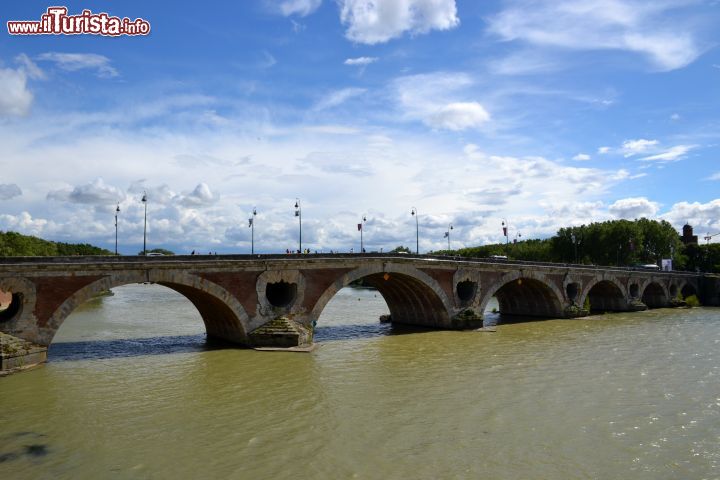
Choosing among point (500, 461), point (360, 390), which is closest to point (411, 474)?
point (500, 461)

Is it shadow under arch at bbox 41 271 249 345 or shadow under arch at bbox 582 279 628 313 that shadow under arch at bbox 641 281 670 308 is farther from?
shadow under arch at bbox 41 271 249 345

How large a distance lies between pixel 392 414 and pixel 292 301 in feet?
52.0

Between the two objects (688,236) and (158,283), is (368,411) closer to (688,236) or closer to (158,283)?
(158,283)

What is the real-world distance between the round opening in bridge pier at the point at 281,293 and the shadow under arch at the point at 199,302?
286 centimetres

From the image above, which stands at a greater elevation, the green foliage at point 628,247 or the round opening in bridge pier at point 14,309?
the green foliage at point 628,247

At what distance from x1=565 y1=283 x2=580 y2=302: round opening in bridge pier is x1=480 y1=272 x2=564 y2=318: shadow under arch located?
114 inches

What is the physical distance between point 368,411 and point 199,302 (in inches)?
757

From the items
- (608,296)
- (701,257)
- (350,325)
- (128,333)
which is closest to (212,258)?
(128,333)

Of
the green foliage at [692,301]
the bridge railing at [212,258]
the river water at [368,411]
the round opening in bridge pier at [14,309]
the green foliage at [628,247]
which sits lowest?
the river water at [368,411]

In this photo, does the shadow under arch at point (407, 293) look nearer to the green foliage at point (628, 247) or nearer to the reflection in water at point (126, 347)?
the reflection in water at point (126, 347)

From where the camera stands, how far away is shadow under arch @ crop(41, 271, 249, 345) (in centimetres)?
2770

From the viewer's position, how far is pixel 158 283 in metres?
29.4

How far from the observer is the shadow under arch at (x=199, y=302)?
27.7 meters

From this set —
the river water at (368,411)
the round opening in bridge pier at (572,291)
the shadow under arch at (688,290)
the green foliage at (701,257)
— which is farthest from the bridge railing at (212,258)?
the green foliage at (701,257)
